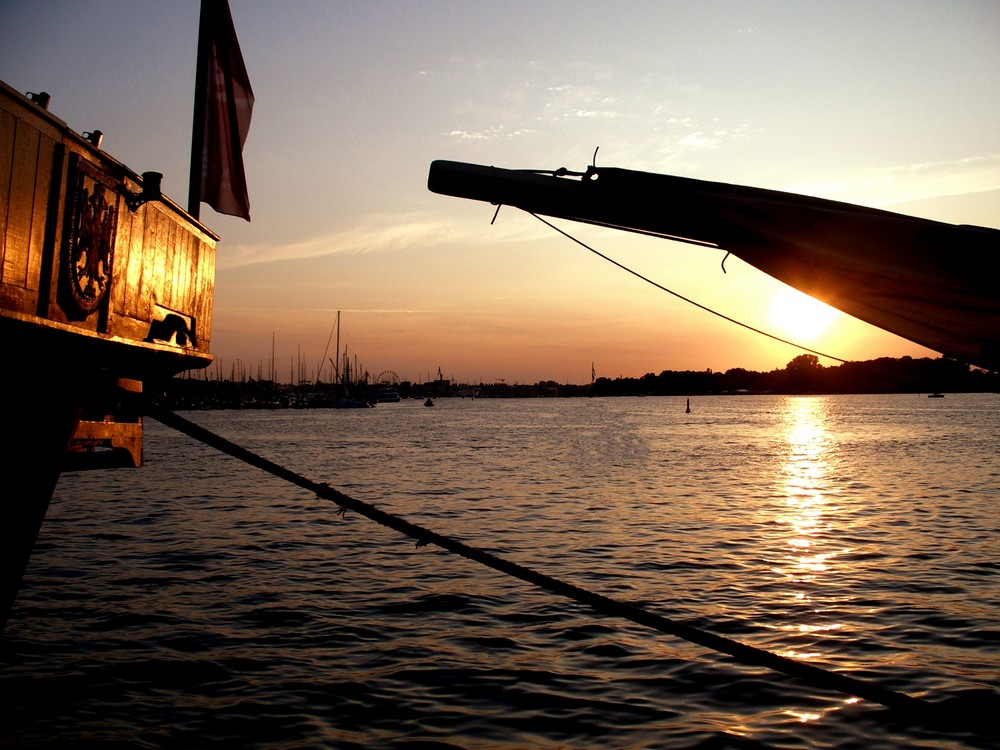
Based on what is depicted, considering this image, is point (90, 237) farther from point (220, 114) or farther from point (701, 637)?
point (701, 637)

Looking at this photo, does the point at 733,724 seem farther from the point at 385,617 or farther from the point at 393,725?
the point at 385,617

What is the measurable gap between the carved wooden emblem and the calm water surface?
14.5 ft

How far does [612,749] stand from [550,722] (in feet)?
2.74

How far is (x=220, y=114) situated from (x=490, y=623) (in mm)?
8052

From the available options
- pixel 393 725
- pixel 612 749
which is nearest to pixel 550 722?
pixel 612 749

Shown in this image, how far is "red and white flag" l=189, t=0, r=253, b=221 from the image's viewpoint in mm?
9070

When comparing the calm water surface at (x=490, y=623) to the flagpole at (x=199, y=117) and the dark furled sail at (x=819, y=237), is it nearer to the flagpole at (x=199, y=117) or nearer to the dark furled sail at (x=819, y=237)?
the dark furled sail at (x=819, y=237)

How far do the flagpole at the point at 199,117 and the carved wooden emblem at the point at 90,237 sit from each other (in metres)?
2.58

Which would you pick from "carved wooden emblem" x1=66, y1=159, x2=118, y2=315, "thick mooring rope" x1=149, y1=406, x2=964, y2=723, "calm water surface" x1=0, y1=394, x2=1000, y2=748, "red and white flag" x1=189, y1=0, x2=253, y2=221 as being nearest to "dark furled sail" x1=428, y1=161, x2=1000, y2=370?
"thick mooring rope" x1=149, y1=406, x2=964, y2=723

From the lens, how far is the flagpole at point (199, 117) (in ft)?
29.6

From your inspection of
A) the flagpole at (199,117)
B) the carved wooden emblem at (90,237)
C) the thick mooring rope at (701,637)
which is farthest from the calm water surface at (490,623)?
the flagpole at (199,117)

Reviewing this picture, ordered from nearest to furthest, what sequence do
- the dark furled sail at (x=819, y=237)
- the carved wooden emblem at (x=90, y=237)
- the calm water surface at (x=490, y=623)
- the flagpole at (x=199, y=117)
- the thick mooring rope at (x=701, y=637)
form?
the dark furled sail at (x=819, y=237)
the thick mooring rope at (x=701, y=637)
the carved wooden emblem at (x=90, y=237)
the calm water surface at (x=490, y=623)
the flagpole at (x=199, y=117)

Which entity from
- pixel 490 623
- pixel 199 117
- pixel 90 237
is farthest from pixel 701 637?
pixel 199 117

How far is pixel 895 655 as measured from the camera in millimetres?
10070
